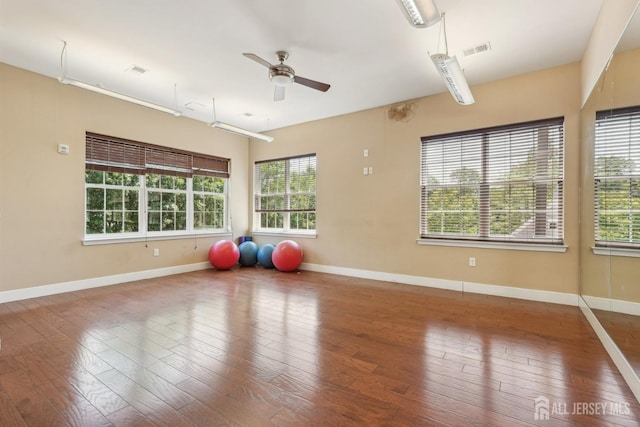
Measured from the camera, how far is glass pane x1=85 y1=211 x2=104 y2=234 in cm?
465

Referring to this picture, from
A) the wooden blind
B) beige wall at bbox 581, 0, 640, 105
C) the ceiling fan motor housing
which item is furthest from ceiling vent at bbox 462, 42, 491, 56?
the wooden blind

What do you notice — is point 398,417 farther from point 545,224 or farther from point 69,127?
point 69,127

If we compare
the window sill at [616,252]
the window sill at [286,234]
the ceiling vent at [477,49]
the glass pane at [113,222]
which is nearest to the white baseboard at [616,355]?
the window sill at [616,252]

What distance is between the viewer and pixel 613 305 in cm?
243

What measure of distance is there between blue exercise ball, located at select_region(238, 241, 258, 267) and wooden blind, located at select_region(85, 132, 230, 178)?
1699 mm

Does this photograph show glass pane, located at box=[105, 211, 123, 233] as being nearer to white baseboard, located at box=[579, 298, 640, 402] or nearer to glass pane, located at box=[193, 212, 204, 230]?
glass pane, located at box=[193, 212, 204, 230]

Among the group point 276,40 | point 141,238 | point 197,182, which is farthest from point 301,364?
point 197,182

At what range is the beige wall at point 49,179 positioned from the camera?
383cm

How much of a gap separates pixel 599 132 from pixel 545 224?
1544 millimetres

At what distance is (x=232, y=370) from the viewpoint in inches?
87.0

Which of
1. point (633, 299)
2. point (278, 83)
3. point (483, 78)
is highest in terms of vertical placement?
point (483, 78)

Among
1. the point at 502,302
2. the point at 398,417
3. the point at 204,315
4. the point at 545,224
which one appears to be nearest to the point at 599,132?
the point at 545,224

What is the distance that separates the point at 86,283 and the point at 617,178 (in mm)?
6499

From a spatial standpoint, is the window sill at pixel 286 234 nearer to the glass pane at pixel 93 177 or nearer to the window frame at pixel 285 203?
the window frame at pixel 285 203
